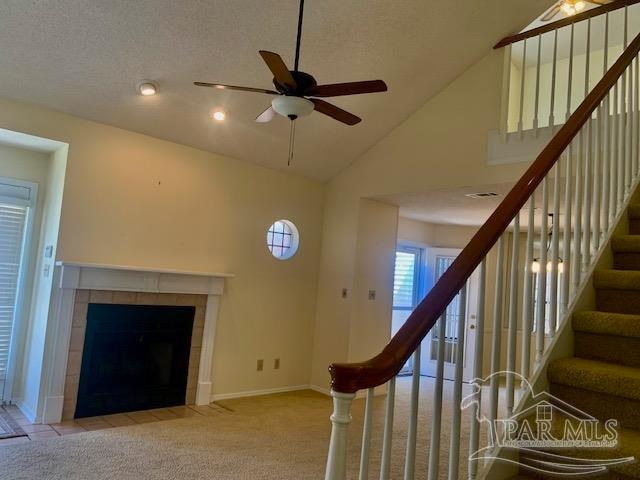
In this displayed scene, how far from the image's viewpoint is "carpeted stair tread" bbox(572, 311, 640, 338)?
1864 mm

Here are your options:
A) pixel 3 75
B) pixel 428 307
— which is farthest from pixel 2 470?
pixel 428 307

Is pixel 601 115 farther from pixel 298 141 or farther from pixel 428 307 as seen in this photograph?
pixel 298 141

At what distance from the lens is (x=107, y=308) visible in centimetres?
422

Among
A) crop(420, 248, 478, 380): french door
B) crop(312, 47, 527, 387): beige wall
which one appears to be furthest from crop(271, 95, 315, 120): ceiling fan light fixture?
crop(420, 248, 478, 380): french door

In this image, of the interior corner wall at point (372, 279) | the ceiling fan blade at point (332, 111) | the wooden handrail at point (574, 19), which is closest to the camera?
the ceiling fan blade at point (332, 111)

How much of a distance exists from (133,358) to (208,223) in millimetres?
1515

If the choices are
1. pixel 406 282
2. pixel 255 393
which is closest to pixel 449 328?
pixel 406 282

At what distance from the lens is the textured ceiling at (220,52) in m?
3.34

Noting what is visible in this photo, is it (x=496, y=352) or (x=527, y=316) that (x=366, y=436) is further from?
(x=527, y=316)

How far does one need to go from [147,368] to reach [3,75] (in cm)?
279

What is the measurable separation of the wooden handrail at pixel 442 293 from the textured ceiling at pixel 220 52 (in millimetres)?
2235

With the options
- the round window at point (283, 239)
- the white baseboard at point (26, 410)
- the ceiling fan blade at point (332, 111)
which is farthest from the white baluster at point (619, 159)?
the white baseboard at point (26, 410)

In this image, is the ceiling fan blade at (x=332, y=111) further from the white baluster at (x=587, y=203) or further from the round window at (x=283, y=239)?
the round window at (x=283, y=239)

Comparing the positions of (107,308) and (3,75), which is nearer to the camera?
(3,75)
